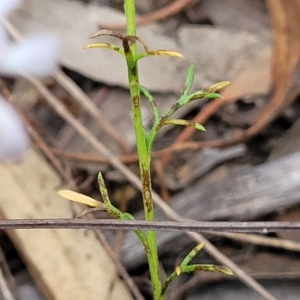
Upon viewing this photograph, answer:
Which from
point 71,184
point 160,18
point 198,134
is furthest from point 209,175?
point 160,18

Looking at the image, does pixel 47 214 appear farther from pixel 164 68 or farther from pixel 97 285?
pixel 164 68

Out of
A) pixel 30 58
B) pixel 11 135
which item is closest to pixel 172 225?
pixel 11 135

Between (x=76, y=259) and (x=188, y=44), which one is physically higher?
(x=188, y=44)

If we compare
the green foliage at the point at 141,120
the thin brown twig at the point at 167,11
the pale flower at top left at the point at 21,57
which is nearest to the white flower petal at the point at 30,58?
the pale flower at top left at the point at 21,57

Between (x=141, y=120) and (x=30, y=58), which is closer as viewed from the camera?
(x=141, y=120)

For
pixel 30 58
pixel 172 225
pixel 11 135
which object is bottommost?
pixel 172 225

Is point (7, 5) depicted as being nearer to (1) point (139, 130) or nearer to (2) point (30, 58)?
(2) point (30, 58)
